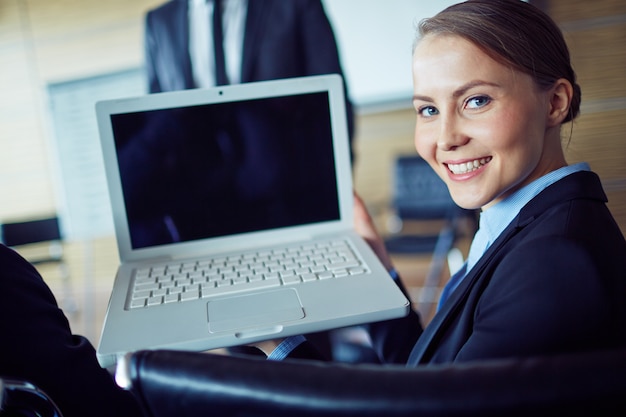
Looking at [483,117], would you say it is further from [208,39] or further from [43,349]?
[208,39]

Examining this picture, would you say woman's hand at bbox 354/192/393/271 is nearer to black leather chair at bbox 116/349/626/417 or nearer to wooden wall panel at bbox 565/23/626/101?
black leather chair at bbox 116/349/626/417

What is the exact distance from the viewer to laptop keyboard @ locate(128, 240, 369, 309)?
3.18ft

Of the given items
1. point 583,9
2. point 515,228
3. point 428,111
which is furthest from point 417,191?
point 515,228

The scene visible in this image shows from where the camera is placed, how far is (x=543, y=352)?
1.98ft

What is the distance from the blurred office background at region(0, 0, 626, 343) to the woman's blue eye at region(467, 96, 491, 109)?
8.18 ft

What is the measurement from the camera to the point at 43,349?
71 cm

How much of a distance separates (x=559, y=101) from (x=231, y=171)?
660 millimetres

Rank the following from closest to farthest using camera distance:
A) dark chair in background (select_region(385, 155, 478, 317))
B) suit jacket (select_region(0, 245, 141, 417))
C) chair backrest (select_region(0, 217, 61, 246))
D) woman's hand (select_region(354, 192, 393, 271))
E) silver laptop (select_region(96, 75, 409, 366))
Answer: suit jacket (select_region(0, 245, 141, 417)) → silver laptop (select_region(96, 75, 409, 366)) → woman's hand (select_region(354, 192, 393, 271)) → dark chair in background (select_region(385, 155, 478, 317)) → chair backrest (select_region(0, 217, 61, 246))

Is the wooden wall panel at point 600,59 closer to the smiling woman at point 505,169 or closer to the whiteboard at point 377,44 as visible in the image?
the whiteboard at point 377,44

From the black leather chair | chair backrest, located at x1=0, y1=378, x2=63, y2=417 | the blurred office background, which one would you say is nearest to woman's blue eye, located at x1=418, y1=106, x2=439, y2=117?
the black leather chair

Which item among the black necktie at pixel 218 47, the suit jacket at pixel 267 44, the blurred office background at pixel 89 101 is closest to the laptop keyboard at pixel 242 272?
the suit jacket at pixel 267 44

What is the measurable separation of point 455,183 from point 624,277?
354mm

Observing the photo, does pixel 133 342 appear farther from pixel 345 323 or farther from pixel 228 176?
pixel 228 176

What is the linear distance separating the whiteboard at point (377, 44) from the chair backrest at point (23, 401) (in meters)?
3.03
